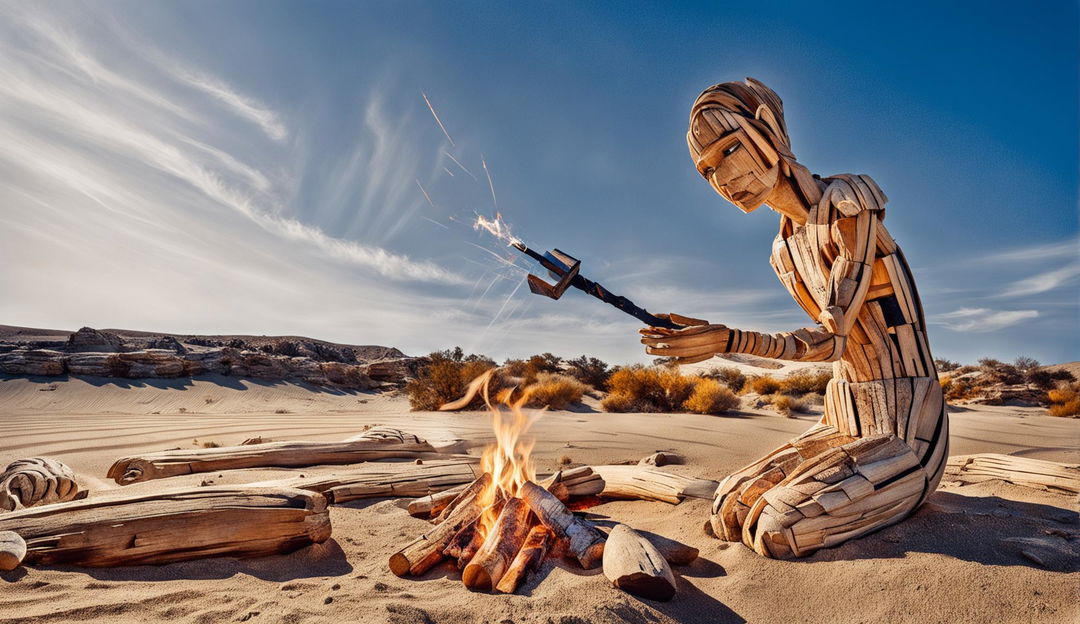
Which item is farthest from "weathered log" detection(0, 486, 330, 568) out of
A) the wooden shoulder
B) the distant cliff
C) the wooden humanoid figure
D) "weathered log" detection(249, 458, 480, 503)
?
the distant cliff

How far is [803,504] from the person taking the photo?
→ 2520 millimetres

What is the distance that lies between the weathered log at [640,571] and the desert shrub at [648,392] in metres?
9.87

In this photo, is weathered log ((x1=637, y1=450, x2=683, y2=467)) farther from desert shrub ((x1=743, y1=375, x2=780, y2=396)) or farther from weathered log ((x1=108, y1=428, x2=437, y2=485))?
desert shrub ((x1=743, y1=375, x2=780, y2=396))

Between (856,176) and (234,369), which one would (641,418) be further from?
(234,369)

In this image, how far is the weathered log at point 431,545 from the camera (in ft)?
8.54

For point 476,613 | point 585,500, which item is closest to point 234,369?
point 585,500

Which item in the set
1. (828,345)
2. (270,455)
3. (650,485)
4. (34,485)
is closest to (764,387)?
(650,485)

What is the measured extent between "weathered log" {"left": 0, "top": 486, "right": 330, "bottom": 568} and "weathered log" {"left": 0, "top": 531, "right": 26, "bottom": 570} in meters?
0.05

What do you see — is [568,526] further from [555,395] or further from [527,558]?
[555,395]

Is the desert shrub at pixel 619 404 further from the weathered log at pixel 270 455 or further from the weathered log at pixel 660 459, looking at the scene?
the weathered log at pixel 270 455

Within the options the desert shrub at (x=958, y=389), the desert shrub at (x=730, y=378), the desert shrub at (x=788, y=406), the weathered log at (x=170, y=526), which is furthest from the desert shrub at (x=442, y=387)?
the desert shrub at (x=958, y=389)

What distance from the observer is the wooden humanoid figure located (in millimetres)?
2533

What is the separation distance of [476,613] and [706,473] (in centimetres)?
372

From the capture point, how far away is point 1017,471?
452 cm
